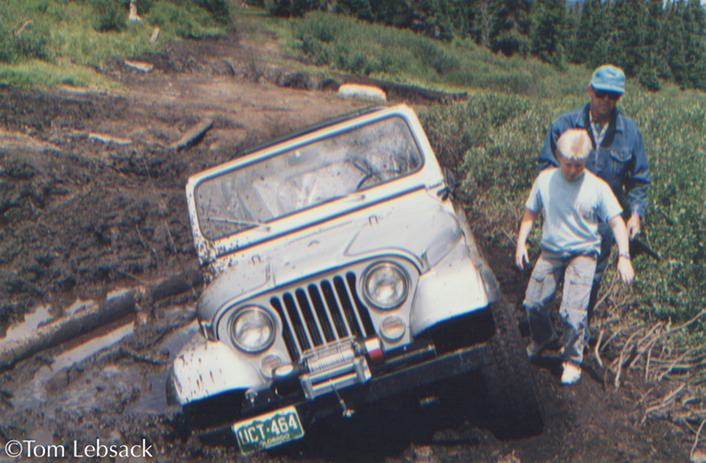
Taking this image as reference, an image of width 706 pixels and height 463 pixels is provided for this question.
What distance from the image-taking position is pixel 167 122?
46.0ft

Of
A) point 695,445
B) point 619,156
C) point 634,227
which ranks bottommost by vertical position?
point 695,445

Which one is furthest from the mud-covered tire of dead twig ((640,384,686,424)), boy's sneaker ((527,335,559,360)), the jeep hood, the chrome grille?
boy's sneaker ((527,335,559,360))

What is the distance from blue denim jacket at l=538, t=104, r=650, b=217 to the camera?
16.9 feet

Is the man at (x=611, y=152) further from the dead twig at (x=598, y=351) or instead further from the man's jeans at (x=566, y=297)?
the dead twig at (x=598, y=351)

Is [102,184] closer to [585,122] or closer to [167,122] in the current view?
[167,122]

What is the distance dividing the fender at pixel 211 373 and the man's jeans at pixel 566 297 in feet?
6.31

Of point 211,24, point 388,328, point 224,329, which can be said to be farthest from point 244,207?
point 211,24

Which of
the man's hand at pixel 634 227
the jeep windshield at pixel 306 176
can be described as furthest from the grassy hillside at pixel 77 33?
the man's hand at pixel 634 227

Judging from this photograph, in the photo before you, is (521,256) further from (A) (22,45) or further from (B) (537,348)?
(A) (22,45)

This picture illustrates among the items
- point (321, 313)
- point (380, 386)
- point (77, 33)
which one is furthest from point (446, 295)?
point (77, 33)

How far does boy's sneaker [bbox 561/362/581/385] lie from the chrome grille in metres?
1.52

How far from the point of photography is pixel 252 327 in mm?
4277

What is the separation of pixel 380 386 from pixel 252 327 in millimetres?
753

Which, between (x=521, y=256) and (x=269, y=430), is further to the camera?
(x=521, y=256)
